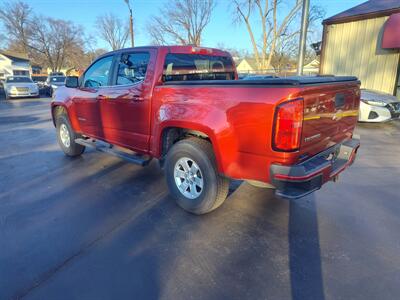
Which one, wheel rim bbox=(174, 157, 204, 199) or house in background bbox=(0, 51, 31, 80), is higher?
house in background bbox=(0, 51, 31, 80)

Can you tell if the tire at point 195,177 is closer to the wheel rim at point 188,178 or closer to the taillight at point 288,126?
the wheel rim at point 188,178

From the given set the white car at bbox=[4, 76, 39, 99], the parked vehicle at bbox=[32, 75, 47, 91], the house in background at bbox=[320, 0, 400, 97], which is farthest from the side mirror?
the parked vehicle at bbox=[32, 75, 47, 91]

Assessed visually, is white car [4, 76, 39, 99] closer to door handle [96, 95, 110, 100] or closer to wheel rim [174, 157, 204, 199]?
door handle [96, 95, 110, 100]

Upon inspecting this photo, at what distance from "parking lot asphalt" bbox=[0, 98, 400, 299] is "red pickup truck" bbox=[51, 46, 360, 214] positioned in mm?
510

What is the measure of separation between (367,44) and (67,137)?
13.2 m

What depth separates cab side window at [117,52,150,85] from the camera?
3.65 meters

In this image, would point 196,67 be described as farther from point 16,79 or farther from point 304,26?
point 16,79

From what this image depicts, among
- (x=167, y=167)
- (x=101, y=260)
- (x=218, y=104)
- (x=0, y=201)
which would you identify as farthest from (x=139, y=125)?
(x=0, y=201)

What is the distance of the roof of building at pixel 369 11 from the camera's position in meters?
11.3

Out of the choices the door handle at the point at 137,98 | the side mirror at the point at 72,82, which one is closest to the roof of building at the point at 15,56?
the side mirror at the point at 72,82

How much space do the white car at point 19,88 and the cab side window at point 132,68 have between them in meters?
18.8

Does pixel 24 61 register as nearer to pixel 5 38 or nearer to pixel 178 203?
pixel 5 38

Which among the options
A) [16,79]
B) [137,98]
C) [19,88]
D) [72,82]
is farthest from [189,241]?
[16,79]

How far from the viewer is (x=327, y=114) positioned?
2.66 metres
